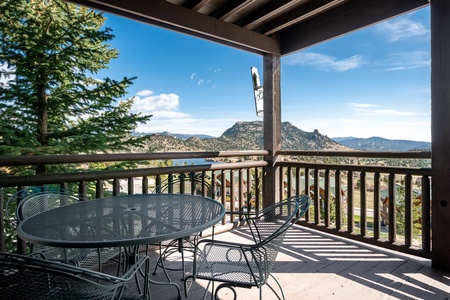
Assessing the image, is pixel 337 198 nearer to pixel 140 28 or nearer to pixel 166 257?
pixel 166 257

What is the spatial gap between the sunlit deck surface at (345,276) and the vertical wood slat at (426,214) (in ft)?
0.61

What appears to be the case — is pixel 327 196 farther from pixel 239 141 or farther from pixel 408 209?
pixel 239 141

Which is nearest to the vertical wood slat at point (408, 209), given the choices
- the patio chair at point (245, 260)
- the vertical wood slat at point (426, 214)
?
the vertical wood slat at point (426, 214)

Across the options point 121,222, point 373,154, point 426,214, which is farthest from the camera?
point 373,154

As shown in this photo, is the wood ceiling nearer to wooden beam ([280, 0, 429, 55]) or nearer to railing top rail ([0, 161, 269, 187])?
wooden beam ([280, 0, 429, 55])

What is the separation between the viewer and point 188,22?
10.3ft

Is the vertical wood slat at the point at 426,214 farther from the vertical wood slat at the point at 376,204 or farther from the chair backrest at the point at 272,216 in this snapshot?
Result: the chair backrest at the point at 272,216

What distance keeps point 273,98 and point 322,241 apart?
2.02 m

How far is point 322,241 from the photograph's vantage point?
10.7ft

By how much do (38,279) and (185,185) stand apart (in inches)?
90.8

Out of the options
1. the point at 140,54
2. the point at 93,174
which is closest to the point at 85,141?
the point at 93,174

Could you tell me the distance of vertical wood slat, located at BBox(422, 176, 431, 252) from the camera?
261 cm

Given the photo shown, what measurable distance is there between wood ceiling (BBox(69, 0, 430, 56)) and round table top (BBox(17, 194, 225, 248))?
197 cm

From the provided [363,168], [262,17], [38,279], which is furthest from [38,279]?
[262,17]
